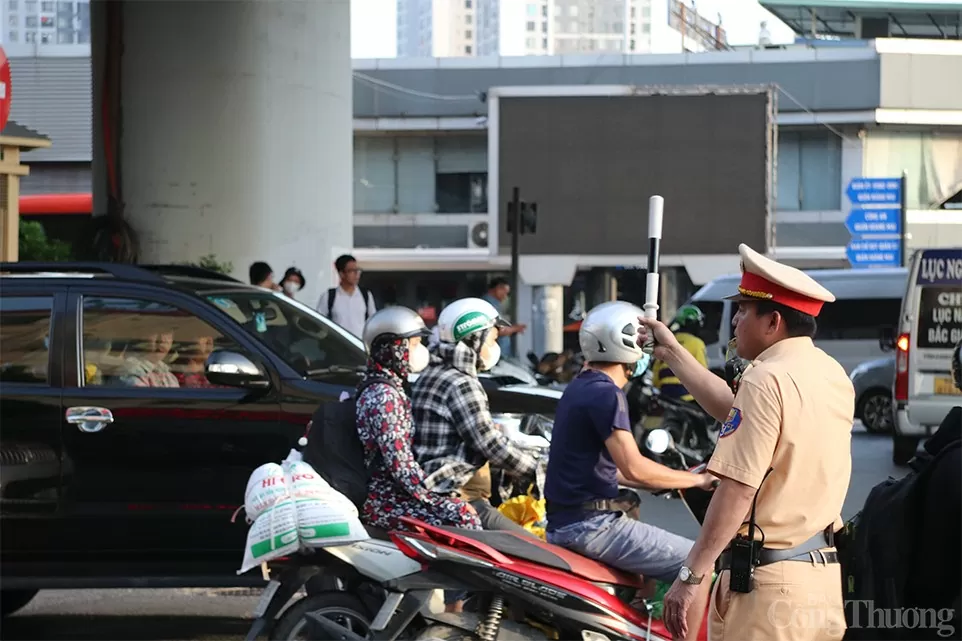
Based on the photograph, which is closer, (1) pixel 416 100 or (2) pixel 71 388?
(2) pixel 71 388

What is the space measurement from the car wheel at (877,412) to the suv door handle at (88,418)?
44.0ft

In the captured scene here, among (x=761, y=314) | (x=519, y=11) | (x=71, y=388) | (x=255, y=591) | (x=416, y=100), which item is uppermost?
(x=519, y=11)

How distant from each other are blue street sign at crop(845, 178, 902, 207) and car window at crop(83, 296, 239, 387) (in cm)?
3291

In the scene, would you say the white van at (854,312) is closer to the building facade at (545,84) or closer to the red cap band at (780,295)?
the building facade at (545,84)

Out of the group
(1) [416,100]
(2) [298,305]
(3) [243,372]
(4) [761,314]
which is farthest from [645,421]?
(1) [416,100]

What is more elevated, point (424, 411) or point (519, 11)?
point (519, 11)

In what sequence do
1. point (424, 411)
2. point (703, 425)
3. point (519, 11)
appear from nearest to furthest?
point (424, 411) → point (703, 425) → point (519, 11)

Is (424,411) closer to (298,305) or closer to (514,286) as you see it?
(298,305)

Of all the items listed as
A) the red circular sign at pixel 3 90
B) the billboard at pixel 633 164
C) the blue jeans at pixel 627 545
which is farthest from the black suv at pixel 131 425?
the billboard at pixel 633 164

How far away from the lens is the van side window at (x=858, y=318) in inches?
815

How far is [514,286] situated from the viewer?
22.0m

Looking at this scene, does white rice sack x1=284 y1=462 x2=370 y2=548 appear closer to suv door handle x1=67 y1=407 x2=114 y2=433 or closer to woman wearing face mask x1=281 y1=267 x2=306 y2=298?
suv door handle x1=67 y1=407 x2=114 y2=433

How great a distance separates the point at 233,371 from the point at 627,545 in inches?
106

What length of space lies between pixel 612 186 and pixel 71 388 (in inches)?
927
